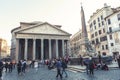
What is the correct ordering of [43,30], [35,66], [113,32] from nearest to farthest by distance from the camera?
[35,66], [113,32], [43,30]

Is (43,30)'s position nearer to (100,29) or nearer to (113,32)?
(100,29)

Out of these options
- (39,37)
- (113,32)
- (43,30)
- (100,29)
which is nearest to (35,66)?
(39,37)

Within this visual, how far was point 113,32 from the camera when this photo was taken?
Result: 105 ft

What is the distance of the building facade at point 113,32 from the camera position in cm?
3105

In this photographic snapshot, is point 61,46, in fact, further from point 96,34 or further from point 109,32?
point 109,32

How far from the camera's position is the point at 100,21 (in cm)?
3797

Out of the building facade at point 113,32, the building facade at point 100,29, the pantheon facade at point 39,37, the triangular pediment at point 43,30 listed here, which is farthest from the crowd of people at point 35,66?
the building facade at point 100,29

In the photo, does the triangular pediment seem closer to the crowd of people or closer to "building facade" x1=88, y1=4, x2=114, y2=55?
"building facade" x1=88, y1=4, x2=114, y2=55

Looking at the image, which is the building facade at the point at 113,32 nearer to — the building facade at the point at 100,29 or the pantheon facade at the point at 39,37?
the building facade at the point at 100,29

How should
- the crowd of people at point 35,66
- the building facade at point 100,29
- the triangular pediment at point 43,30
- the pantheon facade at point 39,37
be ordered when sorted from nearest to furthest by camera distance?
1. the crowd of people at point 35,66
2. the pantheon facade at point 39,37
3. the building facade at point 100,29
4. the triangular pediment at point 43,30

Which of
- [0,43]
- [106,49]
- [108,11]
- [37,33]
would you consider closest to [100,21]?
→ [108,11]

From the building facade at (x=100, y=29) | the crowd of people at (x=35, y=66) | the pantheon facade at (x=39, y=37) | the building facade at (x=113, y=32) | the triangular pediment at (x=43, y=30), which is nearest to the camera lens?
the crowd of people at (x=35, y=66)

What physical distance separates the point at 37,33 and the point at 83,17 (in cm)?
2090

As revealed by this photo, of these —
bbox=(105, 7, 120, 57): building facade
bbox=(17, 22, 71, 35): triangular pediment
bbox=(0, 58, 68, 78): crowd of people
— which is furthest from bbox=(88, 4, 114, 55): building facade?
bbox=(0, 58, 68, 78): crowd of people
